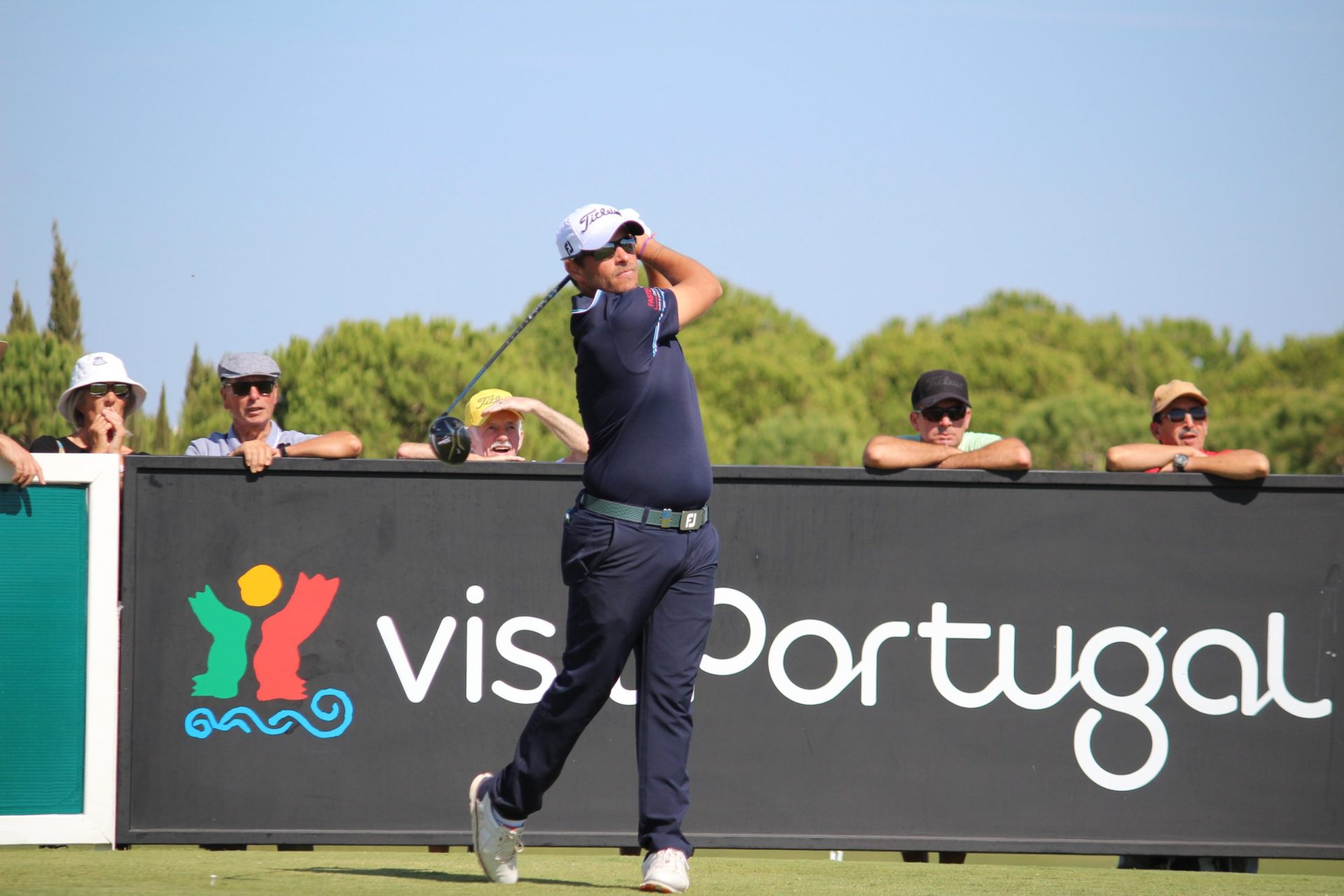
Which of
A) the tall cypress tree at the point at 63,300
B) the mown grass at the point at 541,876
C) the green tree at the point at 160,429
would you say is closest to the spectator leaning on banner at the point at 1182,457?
the mown grass at the point at 541,876

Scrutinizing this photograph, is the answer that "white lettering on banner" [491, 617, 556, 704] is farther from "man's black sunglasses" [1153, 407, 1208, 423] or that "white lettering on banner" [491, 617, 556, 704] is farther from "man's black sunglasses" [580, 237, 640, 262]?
"man's black sunglasses" [1153, 407, 1208, 423]

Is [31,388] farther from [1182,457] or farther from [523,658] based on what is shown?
[1182,457]

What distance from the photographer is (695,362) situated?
252ft

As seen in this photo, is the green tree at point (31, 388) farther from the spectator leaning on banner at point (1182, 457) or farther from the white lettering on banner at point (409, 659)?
the spectator leaning on banner at point (1182, 457)

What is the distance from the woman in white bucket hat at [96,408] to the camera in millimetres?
6336

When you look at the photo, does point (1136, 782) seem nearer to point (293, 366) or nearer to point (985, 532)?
point (985, 532)

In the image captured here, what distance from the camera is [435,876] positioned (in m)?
4.77

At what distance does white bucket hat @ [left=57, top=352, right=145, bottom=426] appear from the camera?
252 inches

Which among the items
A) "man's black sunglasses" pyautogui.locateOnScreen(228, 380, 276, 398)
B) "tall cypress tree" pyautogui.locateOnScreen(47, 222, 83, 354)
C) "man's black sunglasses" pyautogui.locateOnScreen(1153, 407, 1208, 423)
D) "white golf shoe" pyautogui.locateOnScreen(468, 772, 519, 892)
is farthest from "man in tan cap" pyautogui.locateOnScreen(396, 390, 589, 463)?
"tall cypress tree" pyautogui.locateOnScreen(47, 222, 83, 354)

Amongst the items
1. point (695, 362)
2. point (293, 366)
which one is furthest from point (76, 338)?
point (695, 362)

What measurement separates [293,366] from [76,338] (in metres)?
7.83

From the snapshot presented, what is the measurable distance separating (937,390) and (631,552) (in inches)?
94.3

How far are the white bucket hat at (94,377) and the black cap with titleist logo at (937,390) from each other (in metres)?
3.38

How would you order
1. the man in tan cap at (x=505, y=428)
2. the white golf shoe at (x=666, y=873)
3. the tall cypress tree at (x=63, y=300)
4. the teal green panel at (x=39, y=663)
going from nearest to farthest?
the white golf shoe at (x=666, y=873) < the teal green panel at (x=39, y=663) < the man in tan cap at (x=505, y=428) < the tall cypress tree at (x=63, y=300)
